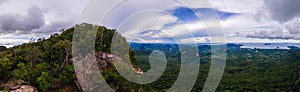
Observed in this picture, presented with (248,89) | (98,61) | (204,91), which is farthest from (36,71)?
(248,89)

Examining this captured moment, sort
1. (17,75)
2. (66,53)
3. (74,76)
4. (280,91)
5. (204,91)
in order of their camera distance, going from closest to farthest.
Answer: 1. (17,75)
2. (74,76)
3. (66,53)
4. (204,91)
5. (280,91)

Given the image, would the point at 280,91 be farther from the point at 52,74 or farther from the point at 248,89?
the point at 52,74

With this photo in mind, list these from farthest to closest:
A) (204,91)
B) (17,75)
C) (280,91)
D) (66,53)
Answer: (280,91) < (204,91) < (66,53) < (17,75)

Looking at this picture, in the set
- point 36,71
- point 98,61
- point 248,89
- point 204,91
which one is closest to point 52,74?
point 36,71

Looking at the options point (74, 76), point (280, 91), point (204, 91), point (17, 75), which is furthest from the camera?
point (280, 91)

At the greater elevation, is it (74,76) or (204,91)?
(74,76)

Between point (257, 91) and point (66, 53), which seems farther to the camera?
point (257, 91)

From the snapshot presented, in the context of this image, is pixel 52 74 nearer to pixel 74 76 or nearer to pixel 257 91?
pixel 74 76

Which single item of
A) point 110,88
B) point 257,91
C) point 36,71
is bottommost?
point 257,91

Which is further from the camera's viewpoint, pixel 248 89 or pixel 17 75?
pixel 248 89
